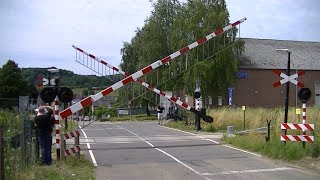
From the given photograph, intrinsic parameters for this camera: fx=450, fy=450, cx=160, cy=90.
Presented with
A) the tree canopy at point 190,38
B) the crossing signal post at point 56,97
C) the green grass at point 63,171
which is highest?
the tree canopy at point 190,38

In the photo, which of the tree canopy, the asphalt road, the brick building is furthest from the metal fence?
the brick building

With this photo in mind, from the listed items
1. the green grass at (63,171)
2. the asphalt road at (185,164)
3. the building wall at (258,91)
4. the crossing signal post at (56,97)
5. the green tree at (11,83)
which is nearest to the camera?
the green grass at (63,171)

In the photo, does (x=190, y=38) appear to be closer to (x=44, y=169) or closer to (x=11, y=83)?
(x=11, y=83)

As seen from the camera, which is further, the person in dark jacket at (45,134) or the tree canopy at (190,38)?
the tree canopy at (190,38)

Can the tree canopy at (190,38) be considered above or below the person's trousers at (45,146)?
above

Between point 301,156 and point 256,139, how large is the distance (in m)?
4.06

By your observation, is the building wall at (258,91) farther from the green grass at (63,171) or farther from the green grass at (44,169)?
the green grass at (44,169)

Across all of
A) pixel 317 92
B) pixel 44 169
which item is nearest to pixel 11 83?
pixel 317 92

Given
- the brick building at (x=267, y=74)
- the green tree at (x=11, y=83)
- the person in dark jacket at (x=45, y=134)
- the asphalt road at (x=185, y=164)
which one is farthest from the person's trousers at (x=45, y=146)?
the green tree at (x=11, y=83)

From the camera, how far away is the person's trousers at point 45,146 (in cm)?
1243

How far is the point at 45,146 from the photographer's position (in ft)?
41.2

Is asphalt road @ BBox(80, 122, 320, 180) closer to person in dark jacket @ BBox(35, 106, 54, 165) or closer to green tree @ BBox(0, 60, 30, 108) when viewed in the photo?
person in dark jacket @ BBox(35, 106, 54, 165)

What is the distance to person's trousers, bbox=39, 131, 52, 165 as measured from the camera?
40.8 feet

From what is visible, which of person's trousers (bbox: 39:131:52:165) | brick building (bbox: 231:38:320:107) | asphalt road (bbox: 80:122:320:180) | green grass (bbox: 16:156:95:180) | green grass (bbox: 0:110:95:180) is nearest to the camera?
green grass (bbox: 0:110:95:180)
